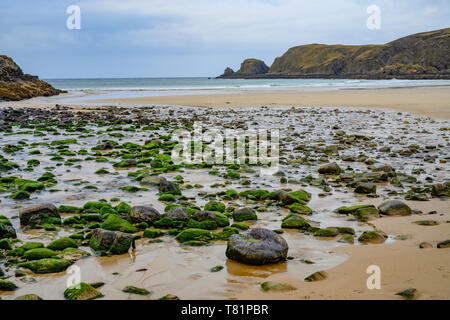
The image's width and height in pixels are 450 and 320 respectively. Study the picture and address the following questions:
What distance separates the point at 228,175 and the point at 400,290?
6.27m

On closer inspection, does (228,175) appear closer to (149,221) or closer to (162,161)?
(162,161)

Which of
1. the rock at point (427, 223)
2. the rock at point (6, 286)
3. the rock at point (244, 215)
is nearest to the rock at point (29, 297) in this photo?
the rock at point (6, 286)

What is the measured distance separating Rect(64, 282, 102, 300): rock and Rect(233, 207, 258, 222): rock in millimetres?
3013

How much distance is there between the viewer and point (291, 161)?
11406mm

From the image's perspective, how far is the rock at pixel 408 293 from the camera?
3.84 meters

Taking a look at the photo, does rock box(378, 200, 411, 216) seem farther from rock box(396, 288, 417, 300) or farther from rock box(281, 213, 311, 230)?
rock box(396, 288, 417, 300)

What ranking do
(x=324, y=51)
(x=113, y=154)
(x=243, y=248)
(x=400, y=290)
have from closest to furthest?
1. (x=400, y=290)
2. (x=243, y=248)
3. (x=113, y=154)
4. (x=324, y=51)

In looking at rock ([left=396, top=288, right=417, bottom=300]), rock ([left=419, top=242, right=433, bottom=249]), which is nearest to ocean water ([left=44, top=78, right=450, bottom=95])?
rock ([left=419, top=242, right=433, bottom=249])

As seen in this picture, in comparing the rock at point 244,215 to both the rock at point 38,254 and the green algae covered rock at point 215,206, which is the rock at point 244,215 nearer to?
the green algae covered rock at point 215,206

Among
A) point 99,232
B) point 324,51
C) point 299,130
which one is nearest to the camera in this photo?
point 99,232

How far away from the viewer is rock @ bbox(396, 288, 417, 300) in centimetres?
384

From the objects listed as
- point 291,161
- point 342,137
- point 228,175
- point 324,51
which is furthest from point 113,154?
point 324,51

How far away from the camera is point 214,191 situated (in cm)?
868

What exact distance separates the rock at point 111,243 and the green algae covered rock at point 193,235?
0.74 metres
